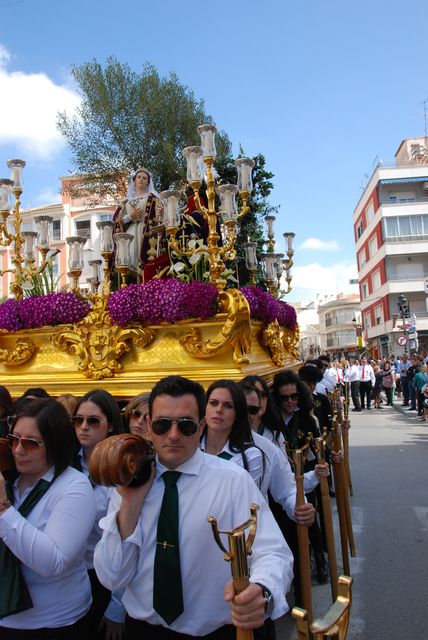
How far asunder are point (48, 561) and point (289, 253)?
20.7 feet

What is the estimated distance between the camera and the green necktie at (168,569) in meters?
1.71

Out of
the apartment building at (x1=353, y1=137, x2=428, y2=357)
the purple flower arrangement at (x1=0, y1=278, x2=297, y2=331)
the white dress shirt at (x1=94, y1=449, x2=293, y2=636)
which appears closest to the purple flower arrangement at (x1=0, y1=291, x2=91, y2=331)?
the purple flower arrangement at (x1=0, y1=278, x2=297, y2=331)

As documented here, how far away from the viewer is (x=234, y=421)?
9.63 feet

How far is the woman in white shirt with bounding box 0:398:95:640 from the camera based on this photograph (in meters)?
1.88

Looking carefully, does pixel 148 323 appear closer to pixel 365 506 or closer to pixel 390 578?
pixel 390 578

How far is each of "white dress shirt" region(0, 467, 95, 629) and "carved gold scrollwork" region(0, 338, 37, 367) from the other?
3.60 m

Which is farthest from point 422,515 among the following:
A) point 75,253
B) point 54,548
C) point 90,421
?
point 54,548

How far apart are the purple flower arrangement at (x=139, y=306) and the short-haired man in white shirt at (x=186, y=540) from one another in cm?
295

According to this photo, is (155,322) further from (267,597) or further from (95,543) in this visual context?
(267,597)

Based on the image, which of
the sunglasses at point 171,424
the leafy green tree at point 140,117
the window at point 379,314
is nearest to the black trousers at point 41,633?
the sunglasses at point 171,424

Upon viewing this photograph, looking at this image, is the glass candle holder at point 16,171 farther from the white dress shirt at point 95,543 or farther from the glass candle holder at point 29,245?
the white dress shirt at point 95,543

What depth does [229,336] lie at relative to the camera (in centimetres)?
466

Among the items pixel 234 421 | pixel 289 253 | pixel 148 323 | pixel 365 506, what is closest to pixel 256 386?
pixel 234 421

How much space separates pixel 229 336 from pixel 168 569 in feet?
9.92
